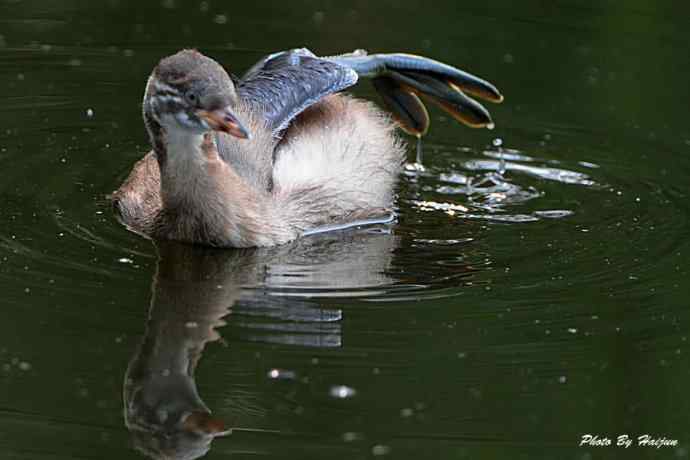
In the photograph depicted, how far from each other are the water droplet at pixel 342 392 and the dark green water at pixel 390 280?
0.02m

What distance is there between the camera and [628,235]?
888 centimetres

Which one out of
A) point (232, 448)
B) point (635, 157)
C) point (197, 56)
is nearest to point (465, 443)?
point (232, 448)

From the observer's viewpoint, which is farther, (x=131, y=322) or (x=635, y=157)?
(x=635, y=157)

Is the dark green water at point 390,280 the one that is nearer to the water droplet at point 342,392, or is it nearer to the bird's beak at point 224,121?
the water droplet at point 342,392

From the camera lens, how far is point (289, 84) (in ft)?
30.6

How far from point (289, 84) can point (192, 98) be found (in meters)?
1.33

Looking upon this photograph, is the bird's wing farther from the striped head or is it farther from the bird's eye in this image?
the bird's eye

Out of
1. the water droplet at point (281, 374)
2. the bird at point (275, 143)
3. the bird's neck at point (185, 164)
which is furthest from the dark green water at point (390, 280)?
the bird's neck at point (185, 164)

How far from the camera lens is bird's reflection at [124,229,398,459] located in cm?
646

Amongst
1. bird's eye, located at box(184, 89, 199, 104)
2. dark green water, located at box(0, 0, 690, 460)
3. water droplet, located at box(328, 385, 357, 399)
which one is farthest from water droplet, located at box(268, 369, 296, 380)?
bird's eye, located at box(184, 89, 199, 104)

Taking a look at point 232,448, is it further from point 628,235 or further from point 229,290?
point 628,235

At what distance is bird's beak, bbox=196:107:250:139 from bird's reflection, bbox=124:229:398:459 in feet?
2.36

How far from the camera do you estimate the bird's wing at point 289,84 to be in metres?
9.16

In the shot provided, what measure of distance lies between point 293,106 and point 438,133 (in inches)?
74.5
